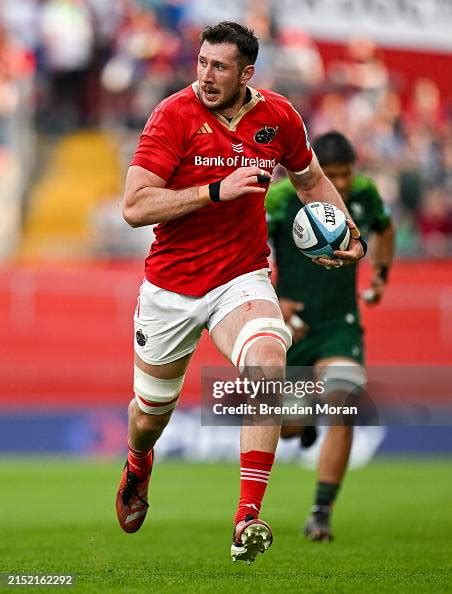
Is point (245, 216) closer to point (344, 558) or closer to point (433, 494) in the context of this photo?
point (344, 558)

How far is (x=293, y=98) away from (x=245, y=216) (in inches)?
502

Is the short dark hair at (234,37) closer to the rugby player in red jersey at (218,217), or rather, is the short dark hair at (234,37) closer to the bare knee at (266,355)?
the rugby player in red jersey at (218,217)

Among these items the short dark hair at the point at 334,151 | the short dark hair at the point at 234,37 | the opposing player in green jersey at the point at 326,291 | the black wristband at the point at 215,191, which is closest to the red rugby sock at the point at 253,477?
the black wristband at the point at 215,191

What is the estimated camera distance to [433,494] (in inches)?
472

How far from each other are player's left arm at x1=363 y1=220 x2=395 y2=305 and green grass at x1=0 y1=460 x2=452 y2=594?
1.62 m

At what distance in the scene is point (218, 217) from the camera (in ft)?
23.0

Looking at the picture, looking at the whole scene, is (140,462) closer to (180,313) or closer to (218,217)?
(180,313)

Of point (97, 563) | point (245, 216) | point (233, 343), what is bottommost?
point (97, 563)

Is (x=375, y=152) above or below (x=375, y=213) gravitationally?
above

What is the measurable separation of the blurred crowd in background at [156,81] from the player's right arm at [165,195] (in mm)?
12341

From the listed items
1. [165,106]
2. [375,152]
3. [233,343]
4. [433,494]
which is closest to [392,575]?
[233,343]

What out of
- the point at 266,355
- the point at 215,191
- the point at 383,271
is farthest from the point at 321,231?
the point at 383,271

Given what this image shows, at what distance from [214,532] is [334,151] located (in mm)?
2658

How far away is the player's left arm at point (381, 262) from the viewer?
967 centimetres
